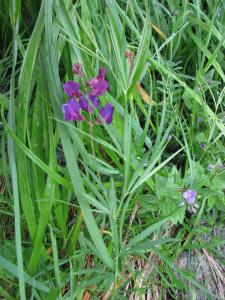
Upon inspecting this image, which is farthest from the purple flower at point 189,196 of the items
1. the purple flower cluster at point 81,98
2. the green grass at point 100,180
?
the purple flower cluster at point 81,98

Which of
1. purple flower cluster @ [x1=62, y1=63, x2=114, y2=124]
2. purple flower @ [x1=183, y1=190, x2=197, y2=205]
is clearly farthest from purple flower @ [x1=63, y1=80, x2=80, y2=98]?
purple flower @ [x1=183, y1=190, x2=197, y2=205]

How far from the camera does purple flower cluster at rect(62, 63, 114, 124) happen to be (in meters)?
1.02

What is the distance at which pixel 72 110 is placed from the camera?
103 cm

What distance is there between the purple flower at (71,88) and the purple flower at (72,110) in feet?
0.08

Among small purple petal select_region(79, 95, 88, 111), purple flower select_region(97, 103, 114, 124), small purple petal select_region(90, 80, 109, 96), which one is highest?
small purple petal select_region(90, 80, 109, 96)

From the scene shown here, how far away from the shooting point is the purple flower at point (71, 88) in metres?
1.03

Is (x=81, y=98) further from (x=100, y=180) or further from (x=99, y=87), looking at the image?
(x=100, y=180)

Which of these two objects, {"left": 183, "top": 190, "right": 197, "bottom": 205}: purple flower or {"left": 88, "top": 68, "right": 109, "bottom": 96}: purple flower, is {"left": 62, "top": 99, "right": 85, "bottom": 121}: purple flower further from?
{"left": 183, "top": 190, "right": 197, "bottom": 205}: purple flower

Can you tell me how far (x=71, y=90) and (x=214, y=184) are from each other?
1.54 feet

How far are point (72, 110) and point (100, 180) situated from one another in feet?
0.63

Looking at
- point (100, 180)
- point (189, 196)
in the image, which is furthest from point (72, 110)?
point (189, 196)

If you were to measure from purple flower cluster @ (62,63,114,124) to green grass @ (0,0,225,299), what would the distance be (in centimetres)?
3

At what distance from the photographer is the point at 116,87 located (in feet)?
4.11

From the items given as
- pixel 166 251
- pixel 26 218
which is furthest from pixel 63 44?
pixel 166 251
